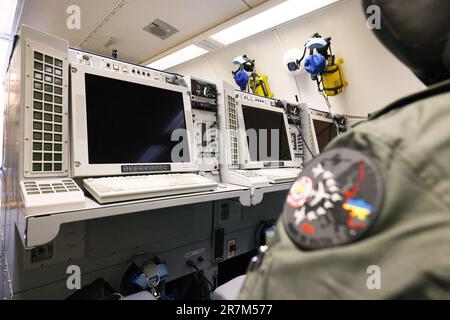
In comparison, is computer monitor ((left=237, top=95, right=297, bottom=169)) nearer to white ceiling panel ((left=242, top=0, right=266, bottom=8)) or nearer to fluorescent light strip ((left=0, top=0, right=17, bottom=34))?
white ceiling panel ((left=242, top=0, right=266, bottom=8))

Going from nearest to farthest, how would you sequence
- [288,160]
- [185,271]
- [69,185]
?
[69,185] < [185,271] < [288,160]

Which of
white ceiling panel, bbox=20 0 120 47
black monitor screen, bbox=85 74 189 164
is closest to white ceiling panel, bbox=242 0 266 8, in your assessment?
white ceiling panel, bbox=20 0 120 47

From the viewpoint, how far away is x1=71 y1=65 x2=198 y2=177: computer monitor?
1.00 m

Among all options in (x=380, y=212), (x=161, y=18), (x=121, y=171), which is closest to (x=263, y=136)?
(x=121, y=171)

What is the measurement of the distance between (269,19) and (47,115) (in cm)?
299

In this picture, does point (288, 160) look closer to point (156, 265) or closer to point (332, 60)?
point (156, 265)

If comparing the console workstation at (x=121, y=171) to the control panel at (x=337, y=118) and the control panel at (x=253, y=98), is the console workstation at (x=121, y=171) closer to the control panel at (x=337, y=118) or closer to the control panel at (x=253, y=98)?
the control panel at (x=253, y=98)

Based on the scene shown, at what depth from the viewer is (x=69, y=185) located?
82cm

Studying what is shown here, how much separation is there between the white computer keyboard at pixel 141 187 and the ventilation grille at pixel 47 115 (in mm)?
153

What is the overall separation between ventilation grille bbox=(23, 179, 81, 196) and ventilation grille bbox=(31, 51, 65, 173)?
12 cm

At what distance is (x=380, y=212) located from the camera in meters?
0.26

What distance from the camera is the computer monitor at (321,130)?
2334mm
